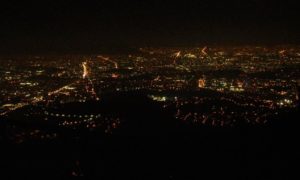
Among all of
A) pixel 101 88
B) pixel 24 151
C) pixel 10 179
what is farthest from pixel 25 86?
pixel 10 179

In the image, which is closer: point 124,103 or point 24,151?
point 24,151

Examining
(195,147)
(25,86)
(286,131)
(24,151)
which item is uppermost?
(286,131)

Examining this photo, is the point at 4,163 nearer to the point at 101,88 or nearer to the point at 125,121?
the point at 125,121

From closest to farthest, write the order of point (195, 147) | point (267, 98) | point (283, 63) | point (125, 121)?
point (195, 147), point (125, 121), point (267, 98), point (283, 63)

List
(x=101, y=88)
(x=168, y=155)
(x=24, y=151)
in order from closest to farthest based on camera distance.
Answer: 1. (x=168, y=155)
2. (x=24, y=151)
3. (x=101, y=88)

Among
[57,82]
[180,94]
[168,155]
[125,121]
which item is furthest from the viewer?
[57,82]

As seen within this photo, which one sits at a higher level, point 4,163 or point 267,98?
point 4,163

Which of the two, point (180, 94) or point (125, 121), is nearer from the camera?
point (125, 121)

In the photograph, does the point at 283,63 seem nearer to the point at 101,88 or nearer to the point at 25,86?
the point at 101,88

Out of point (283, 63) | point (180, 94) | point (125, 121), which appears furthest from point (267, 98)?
point (283, 63)
